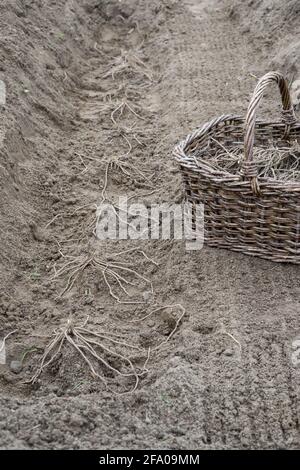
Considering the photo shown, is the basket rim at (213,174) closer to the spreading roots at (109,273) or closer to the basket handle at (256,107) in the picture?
the basket handle at (256,107)

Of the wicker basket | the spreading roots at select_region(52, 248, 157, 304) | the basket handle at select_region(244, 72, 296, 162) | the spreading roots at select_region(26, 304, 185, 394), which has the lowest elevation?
the spreading roots at select_region(26, 304, 185, 394)

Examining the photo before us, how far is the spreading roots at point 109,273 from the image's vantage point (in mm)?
3510

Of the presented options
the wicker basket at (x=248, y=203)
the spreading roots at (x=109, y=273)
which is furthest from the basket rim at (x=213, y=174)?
the spreading roots at (x=109, y=273)

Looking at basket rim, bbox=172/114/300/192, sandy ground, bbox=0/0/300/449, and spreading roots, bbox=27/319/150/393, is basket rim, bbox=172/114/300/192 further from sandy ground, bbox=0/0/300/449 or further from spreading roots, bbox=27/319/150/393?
spreading roots, bbox=27/319/150/393

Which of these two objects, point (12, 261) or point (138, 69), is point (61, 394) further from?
point (138, 69)

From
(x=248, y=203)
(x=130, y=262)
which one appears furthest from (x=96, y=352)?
(x=248, y=203)

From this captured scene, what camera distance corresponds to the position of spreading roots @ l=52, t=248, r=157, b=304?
11.5ft

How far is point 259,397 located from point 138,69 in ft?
12.6

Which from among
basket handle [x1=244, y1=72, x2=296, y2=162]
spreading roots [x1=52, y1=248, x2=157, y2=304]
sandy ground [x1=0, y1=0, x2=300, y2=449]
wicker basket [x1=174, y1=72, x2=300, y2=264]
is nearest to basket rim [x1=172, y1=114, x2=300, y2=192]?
wicker basket [x1=174, y1=72, x2=300, y2=264]

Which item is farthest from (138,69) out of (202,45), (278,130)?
(278,130)

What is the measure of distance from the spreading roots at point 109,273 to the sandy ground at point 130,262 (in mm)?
20

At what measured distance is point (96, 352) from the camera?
3.04 metres

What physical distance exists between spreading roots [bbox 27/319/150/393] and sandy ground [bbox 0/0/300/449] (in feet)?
0.06

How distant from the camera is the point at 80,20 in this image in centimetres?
657
